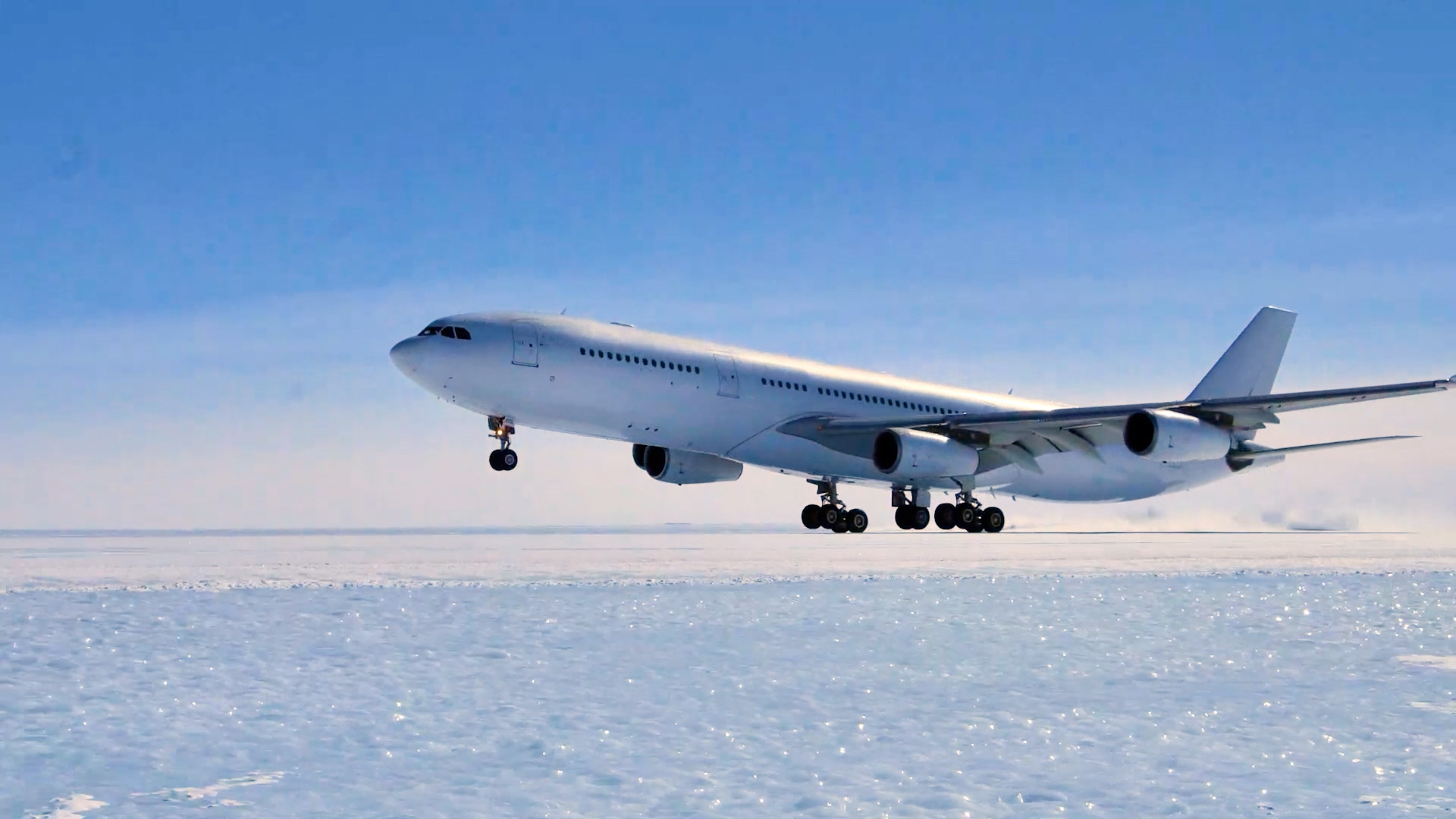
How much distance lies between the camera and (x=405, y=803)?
9.30 meters

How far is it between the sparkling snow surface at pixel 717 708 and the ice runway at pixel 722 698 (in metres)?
0.05

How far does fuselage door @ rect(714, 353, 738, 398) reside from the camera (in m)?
37.6

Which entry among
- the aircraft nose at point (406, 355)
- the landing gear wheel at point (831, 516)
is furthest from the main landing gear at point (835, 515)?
the aircraft nose at point (406, 355)

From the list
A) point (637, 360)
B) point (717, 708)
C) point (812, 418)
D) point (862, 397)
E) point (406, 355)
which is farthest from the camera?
point (862, 397)

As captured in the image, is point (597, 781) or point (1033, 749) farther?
point (1033, 749)

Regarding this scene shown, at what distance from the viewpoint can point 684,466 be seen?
136 feet

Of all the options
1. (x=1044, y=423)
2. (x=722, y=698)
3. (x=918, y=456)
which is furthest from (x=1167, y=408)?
(x=722, y=698)

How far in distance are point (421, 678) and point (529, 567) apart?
50.9 ft

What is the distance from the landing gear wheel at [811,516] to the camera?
44.1 m

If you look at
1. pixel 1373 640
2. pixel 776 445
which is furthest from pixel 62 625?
pixel 776 445

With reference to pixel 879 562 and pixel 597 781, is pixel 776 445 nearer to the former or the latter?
pixel 879 562

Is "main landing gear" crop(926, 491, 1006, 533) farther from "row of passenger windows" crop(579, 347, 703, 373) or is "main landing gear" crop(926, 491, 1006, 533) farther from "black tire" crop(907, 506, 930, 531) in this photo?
"row of passenger windows" crop(579, 347, 703, 373)

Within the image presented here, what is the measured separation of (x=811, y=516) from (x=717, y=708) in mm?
31950

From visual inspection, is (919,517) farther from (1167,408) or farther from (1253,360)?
(1253,360)
